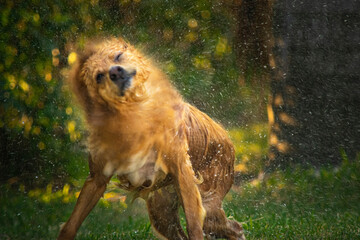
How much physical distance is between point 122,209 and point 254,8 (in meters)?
3.33

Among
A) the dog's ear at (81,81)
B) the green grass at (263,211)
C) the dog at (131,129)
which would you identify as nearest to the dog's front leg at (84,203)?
the dog at (131,129)

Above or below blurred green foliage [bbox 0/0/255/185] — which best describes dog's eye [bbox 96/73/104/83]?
above

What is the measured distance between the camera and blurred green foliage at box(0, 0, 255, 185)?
20.2ft

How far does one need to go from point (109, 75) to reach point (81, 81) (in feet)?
0.85

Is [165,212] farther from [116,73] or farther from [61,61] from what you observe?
[61,61]

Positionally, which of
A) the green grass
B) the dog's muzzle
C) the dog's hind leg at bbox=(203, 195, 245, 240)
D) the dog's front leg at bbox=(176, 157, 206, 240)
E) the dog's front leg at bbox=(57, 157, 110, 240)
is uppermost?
the dog's muzzle

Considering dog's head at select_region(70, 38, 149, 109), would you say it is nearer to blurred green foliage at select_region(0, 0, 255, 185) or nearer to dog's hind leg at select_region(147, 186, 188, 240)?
dog's hind leg at select_region(147, 186, 188, 240)

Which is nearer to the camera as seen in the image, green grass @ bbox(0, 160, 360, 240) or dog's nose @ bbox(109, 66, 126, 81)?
dog's nose @ bbox(109, 66, 126, 81)

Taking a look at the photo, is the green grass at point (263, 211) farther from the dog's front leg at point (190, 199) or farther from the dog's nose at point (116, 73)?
the dog's nose at point (116, 73)

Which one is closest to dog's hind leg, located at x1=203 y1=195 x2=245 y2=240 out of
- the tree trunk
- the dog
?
the dog

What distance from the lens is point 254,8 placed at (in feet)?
26.7

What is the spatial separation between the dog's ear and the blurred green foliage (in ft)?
5.28

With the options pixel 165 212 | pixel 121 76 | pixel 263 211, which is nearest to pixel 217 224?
pixel 165 212

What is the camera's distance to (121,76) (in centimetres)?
377
